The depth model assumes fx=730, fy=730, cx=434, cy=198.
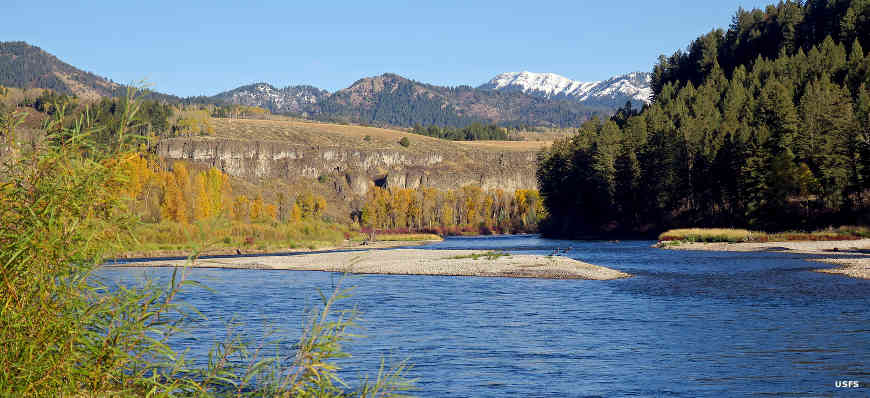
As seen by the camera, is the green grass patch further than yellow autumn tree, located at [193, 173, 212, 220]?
No

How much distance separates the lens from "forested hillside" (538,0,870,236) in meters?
85.9

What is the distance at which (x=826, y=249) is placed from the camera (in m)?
63.9

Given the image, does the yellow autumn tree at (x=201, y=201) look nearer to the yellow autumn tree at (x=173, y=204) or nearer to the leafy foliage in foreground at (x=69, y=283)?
the yellow autumn tree at (x=173, y=204)

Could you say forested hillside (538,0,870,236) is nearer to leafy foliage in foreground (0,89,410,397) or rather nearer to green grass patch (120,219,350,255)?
green grass patch (120,219,350,255)

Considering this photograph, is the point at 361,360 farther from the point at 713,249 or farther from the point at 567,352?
the point at 713,249

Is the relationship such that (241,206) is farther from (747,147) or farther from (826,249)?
(826,249)

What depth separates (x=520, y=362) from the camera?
71.3 ft

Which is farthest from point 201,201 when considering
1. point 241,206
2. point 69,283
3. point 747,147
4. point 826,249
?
point 69,283

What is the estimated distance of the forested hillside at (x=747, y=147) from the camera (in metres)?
85.9

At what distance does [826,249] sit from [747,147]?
3242cm

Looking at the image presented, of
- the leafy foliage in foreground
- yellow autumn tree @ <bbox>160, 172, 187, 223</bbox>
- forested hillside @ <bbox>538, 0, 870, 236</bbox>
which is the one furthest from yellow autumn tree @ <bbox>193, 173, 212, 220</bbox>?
the leafy foliage in foreground

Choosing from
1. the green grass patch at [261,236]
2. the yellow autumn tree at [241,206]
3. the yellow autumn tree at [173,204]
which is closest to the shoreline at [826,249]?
the green grass patch at [261,236]

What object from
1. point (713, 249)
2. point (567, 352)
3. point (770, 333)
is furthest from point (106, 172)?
point (713, 249)

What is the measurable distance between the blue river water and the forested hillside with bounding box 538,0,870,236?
1727 inches
